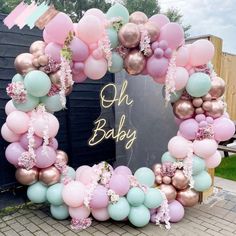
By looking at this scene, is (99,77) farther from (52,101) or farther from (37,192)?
(37,192)

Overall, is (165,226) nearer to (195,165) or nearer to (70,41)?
(195,165)

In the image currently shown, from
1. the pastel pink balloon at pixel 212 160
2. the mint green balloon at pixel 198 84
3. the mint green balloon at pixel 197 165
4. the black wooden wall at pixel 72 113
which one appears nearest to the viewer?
the mint green balloon at pixel 198 84

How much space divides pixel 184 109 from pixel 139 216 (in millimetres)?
1403

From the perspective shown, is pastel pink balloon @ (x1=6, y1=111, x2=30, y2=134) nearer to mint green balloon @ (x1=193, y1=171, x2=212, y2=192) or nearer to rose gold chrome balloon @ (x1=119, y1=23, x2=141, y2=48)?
rose gold chrome balloon @ (x1=119, y1=23, x2=141, y2=48)

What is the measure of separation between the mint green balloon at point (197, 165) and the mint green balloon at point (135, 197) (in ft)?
2.37

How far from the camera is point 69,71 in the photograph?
3344mm

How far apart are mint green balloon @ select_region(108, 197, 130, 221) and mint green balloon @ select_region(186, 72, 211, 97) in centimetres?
154

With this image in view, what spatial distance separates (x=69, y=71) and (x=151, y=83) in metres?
1.87

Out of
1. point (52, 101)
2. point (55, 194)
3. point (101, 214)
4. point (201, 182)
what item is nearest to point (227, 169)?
point (201, 182)

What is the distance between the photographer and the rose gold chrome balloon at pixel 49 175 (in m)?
3.52

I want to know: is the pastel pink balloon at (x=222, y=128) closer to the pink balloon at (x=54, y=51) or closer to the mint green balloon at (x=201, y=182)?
the mint green balloon at (x=201, y=182)

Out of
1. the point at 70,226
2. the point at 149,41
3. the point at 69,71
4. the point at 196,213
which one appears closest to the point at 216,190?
the point at 196,213

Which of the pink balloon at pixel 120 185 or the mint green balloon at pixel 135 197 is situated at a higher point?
the pink balloon at pixel 120 185

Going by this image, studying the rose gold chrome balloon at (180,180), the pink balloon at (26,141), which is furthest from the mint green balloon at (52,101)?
the rose gold chrome balloon at (180,180)
